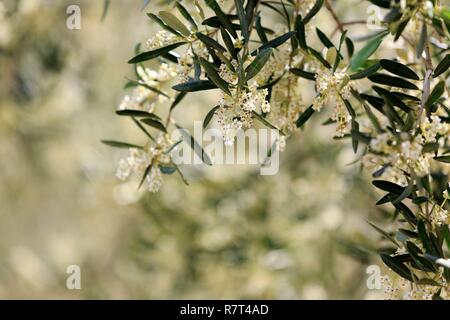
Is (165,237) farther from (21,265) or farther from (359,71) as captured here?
(359,71)

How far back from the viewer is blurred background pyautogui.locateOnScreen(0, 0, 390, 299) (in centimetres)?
259

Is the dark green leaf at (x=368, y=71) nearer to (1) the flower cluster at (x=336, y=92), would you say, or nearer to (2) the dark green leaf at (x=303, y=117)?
(1) the flower cluster at (x=336, y=92)

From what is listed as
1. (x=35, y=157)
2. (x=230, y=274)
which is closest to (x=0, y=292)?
(x=35, y=157)

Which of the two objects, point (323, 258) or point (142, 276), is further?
point (142, 276)

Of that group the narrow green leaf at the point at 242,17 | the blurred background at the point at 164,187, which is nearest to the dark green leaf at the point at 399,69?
the narrow green leaf at the point at 242,17

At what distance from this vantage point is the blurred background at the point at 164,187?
2590 mm

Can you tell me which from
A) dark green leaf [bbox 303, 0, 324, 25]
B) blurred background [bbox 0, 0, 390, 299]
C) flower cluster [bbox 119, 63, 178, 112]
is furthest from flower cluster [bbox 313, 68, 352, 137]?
blurred background [bbox 0, 0, 390, 299]

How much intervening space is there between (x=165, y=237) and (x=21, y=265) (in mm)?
1198

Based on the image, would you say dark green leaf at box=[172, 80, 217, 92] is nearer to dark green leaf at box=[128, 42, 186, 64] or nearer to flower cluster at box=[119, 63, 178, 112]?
dark green leaf at box=[128, 42, 186, 64]

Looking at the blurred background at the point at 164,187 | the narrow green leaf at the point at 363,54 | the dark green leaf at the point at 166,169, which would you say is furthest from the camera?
the blurred background at the point at 164,187

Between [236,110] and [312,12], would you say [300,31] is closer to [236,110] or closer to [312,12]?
[312,12]

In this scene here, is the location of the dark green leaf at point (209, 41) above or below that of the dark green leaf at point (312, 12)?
below

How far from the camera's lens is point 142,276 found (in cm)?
306
